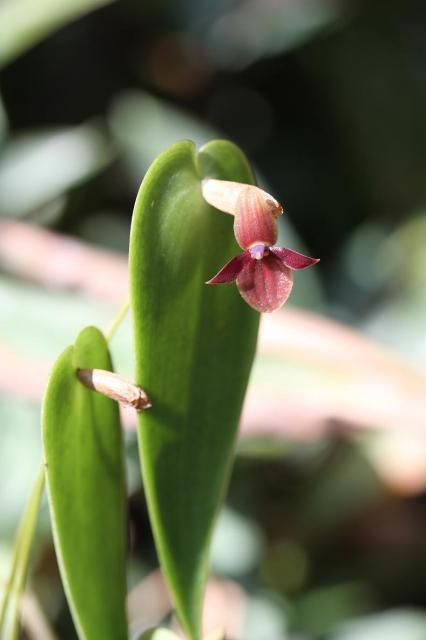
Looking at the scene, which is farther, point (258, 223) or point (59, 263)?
point (59, 263)

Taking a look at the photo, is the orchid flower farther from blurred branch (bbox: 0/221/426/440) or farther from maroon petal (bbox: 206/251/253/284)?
blurred branch (bbox: 0/221/426/440)

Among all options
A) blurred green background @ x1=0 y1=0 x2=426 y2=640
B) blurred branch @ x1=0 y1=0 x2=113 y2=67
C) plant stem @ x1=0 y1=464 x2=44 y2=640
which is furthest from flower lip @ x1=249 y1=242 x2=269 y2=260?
blurred branch @ x1=0 y1=0 x2=113 y2=67

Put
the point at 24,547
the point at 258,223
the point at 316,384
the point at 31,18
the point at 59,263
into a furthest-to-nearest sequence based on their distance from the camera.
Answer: the point at 31,18
the point at 59,263
the point at 316,384
the point at 24,547
the point at 258,223

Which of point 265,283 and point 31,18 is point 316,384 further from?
point 31,18

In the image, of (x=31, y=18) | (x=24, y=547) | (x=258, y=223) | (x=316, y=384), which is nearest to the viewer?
(x=258, y=223)

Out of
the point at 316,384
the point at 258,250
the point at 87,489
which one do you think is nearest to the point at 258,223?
the point at 258,250

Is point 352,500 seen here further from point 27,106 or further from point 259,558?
point 27,106
